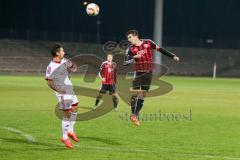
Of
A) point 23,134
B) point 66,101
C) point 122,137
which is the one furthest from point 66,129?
point 23,134

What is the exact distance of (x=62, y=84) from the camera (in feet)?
39.5

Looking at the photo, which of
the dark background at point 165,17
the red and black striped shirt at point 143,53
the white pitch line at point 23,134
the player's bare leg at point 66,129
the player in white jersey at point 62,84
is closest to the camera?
the player's bare leg at point 66,129

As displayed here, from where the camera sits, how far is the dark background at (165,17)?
235ft

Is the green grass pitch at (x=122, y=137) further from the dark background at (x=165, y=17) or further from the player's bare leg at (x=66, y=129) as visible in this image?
the dark background at (x=165, y=17)

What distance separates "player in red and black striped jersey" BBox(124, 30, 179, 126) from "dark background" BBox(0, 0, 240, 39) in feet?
185

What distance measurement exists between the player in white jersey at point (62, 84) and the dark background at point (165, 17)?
59.7 meters

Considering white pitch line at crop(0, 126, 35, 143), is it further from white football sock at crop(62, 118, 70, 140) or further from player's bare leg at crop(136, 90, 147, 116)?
player's bare leg at crop(136, 90, 147, 116)

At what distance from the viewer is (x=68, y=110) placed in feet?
A: 39.2

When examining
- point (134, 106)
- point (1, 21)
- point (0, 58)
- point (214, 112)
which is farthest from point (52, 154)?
point (1, 21)

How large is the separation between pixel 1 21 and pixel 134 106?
55.2 m

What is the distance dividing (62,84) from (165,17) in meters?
61.0

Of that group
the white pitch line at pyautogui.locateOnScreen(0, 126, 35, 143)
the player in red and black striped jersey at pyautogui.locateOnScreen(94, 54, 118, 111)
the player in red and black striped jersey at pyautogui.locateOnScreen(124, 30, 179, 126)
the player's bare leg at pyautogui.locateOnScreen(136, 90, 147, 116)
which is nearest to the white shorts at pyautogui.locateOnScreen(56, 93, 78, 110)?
the white pitch line at pyautogui.locateOnScreen(0, 126, 35, 143)

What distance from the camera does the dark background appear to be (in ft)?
235

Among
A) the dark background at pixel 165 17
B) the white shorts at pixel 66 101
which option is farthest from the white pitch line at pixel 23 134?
the dark background at pixel 165 17
